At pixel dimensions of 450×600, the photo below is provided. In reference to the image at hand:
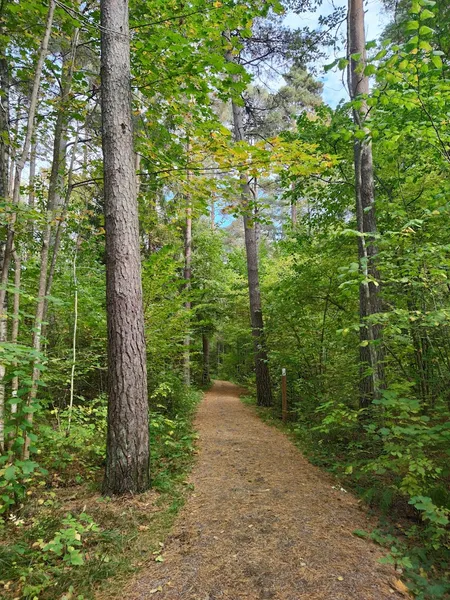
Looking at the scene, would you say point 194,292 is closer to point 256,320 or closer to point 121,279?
point 256,320

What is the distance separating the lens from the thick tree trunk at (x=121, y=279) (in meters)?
3.16

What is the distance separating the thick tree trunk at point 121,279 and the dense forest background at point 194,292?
1.00 feet

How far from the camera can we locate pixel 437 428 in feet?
8.30

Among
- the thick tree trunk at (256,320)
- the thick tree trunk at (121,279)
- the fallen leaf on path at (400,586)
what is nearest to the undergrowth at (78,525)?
the thick tree trunk at (121,279)

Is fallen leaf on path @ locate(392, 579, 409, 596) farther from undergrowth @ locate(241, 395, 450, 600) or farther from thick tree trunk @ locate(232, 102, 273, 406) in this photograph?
thick tree trunk @ locate(232, 102, 273, 406)

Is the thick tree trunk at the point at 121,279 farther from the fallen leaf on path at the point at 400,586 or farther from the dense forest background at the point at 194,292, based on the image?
the fallen leaf on path at the point at 400,586

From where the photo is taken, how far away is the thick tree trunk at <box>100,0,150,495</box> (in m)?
3.16

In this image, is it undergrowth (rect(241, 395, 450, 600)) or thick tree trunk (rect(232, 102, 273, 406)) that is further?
thick tree trunk (rect(232, 102, 273, 406))

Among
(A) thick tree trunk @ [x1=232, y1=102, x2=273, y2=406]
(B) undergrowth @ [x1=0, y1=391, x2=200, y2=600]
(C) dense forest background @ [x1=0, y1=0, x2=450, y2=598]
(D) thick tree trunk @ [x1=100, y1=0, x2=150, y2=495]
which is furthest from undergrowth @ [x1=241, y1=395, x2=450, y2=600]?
(A) thick tree trunk @ [x1=232, y1=102, x2=273, y2=406]

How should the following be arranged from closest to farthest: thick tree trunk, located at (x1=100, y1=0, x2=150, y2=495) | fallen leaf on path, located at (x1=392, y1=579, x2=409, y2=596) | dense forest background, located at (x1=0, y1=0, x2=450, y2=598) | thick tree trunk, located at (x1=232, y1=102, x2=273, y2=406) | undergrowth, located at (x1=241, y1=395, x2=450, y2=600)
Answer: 1. fallen leaf on path, located at (x1=392, y1=579, x2=409, y2=596)
2. undergrowth, located at (x1=241, y1=395, x2=450, y2=600)
3. dense forest background, located at (x1=0, y1=0, x2=450, y2=598)
4. thick tree trunk, located at (x1=100, y1=0, x2=150, y2=495)
5. thick tree trunk, located at (x1=232, y1=102, x2=273, y2=406)

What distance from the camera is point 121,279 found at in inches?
131

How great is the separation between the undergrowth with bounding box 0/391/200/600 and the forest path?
0.19 meters

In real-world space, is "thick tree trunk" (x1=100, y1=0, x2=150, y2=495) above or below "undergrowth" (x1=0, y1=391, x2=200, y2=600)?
above

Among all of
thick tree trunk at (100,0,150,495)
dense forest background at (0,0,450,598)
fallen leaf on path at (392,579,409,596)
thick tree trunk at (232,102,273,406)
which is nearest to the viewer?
fallen leaf on path at (392,579,409,596)
